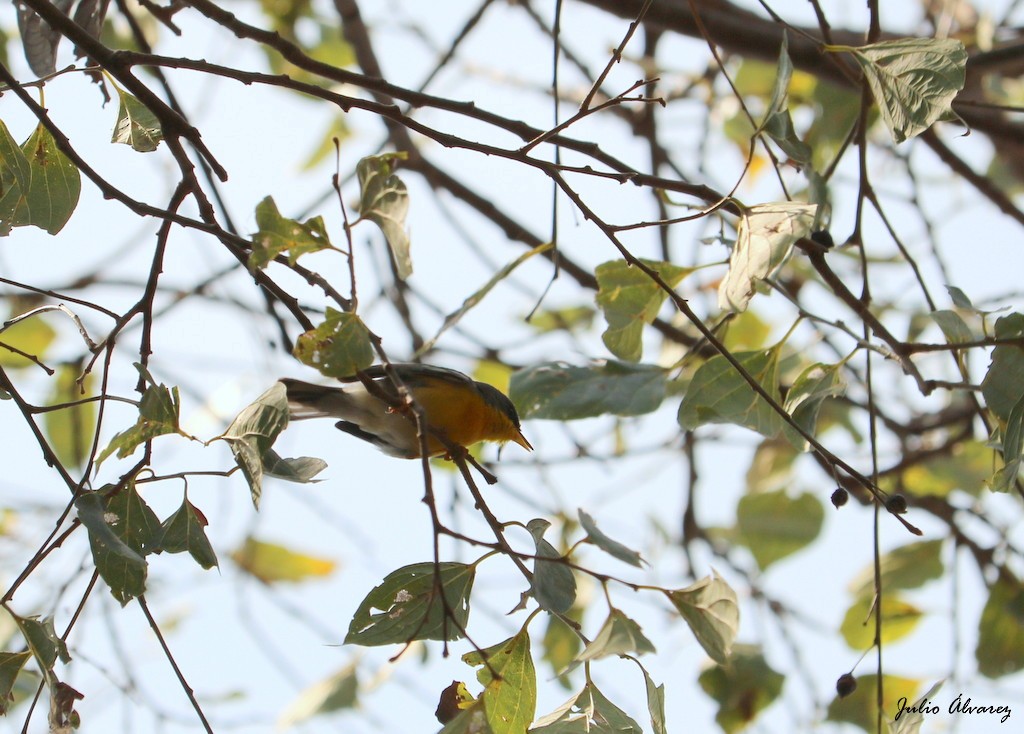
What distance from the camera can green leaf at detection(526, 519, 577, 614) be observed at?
67.9 inches

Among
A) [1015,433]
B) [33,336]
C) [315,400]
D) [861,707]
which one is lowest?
[861,707]

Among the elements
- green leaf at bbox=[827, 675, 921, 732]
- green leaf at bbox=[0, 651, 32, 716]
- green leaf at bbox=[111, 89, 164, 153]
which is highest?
green leaf at bbox=[111, 89, 164, 153]

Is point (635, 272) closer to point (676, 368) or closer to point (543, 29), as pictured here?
point (676, 368)

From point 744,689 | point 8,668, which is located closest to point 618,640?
point 8,668

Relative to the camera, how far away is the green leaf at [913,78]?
200 centimetres

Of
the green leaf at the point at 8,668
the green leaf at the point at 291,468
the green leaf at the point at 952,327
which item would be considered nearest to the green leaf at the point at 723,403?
the green leaf at the point at 952,327

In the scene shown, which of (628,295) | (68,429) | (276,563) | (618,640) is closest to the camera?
(618,640)

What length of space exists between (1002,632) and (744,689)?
0.92 m

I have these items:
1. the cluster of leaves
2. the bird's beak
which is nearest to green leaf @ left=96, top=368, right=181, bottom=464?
the cluster of leaves

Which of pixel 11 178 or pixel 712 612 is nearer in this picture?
pixel 712 612

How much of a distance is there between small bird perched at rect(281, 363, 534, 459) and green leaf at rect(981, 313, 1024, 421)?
1821 mm

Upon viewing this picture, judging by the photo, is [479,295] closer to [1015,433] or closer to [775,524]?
[1015,433]

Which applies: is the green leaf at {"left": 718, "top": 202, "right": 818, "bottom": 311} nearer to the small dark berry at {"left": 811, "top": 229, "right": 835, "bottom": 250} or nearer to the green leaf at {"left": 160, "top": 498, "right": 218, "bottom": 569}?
the small dark berry at {"left": 811, "top": 229, "right": 835, "bottom": 250}

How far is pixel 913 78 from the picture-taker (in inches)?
81.7
